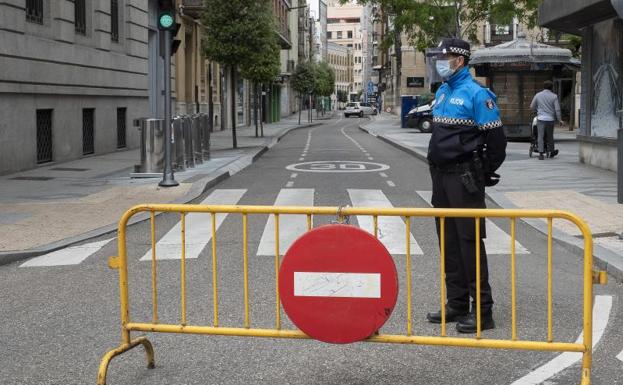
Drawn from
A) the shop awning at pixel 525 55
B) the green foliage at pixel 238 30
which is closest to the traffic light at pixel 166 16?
the green foliage at pixel 238 30

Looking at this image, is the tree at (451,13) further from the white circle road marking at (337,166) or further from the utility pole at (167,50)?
the utility pole at (167,50)

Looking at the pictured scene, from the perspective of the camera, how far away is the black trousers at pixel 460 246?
5.88 m

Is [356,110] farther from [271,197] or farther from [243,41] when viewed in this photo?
[271,197]

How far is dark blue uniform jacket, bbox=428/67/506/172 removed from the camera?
5.92m

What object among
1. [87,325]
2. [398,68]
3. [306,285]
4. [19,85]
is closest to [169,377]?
[306,285]

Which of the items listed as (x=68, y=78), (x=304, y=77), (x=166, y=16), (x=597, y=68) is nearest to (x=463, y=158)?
(x=166, y=16)

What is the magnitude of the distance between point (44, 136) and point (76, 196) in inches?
245

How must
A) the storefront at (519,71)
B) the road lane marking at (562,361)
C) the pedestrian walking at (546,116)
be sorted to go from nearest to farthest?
the road lane marking at (562,361), the pedestrian walking at (546,116), the storefront at (519,71)

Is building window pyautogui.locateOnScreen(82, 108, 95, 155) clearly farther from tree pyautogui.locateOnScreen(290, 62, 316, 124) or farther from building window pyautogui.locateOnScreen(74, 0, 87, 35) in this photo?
tree pyautogui.locateOnScreen(290, 62, 316, 124)

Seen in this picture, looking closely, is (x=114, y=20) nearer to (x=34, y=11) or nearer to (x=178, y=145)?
(x=34, y=11)

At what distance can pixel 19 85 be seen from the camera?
17.4 meters

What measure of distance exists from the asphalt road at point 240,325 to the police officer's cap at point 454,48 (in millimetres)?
1900

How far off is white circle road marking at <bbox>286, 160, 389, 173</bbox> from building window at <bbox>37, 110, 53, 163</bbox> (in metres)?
5.44

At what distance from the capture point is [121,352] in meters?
4.95
